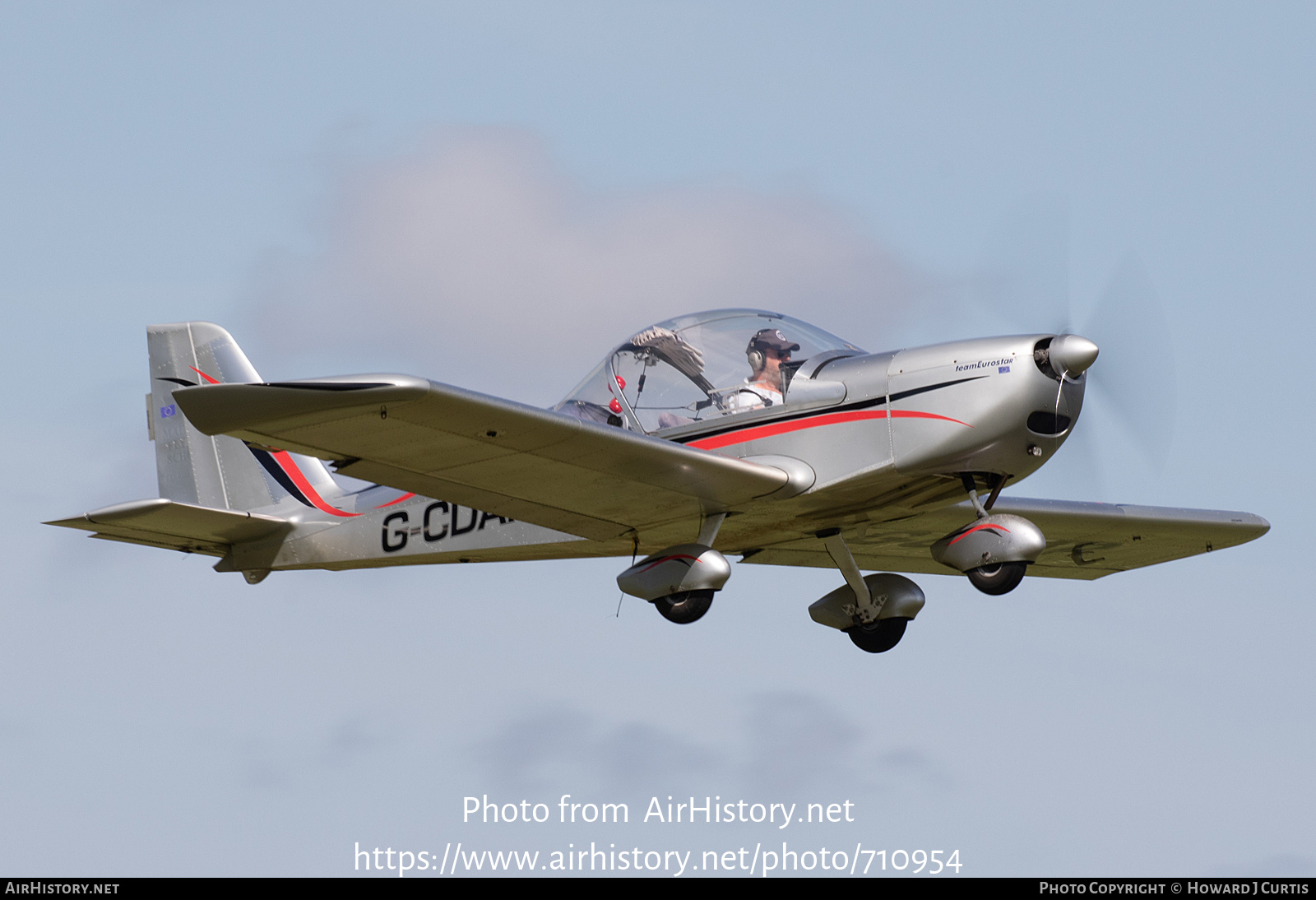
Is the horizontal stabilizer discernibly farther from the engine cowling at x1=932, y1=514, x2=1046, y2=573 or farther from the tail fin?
the engine cowling at x1=932, y1=514, x2=1046, y2=573

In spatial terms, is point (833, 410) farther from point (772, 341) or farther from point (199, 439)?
point (199, 439)

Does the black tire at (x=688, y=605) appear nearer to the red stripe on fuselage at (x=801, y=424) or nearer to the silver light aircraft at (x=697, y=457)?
the silver light aircraft at (x=697, y=457)

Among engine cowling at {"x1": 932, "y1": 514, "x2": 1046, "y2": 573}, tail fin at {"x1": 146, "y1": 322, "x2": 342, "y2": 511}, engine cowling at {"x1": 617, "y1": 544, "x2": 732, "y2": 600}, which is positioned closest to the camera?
engine cowling at {"x1": 932, "y1": 514, "x2": 1046, "y2": 573}

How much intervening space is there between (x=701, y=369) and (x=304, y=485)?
476 cm

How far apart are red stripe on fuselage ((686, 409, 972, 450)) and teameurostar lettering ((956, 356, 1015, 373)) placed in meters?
0.36

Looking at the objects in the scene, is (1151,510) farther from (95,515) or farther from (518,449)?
(95,515)

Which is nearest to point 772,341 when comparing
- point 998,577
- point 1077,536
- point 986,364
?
point 986,364

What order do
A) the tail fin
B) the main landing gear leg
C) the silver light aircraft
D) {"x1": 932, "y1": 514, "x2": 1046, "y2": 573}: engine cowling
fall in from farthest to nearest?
the tail fin, the main landing gear leg, {"x1": 932, "y1": 514, "x2": 1046, "y2": 573}: engine cowling, the silver light aircraft

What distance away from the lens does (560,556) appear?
14164 millimetres

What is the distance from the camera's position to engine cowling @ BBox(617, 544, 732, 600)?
12.2 meters

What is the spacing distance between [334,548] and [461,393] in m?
4.67

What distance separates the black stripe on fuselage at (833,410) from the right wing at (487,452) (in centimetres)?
30

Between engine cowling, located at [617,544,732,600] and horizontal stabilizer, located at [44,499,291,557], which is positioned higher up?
horizontal stabilizer, located at [44,499,291,557]

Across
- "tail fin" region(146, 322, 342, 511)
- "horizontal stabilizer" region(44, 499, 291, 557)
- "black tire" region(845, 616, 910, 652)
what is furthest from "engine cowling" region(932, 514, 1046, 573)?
"tail fin" region(146, 322, 342, 511)
